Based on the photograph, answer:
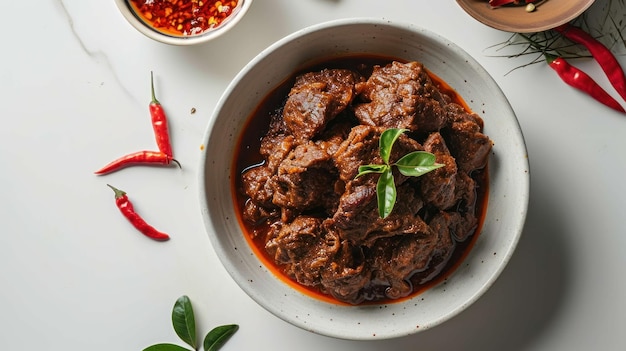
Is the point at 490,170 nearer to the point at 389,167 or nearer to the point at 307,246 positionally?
the point at 389,167

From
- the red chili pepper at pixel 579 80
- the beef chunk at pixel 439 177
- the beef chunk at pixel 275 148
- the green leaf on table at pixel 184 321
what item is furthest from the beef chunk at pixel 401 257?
the red chili pepper at pixel 579 80

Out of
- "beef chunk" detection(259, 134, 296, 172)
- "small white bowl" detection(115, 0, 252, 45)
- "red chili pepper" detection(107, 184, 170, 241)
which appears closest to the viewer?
"beef chunk" detection(259, 134, 296, 172)

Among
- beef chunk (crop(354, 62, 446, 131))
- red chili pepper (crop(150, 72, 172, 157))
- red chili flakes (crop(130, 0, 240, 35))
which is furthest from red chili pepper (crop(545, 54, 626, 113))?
red chili pepper (crop(150, 72, 172, 157))

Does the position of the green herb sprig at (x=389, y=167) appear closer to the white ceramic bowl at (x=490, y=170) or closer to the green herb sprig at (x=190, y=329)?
the white ceramic bowl at (x=490, y=170)

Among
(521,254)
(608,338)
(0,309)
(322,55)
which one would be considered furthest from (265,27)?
(608,338)

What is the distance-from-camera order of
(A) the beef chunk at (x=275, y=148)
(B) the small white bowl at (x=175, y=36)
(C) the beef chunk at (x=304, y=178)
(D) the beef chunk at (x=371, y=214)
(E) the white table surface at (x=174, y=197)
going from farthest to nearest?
(E) the white table surface at (x=174, y=197) → (B) the small white bowl at (x=175, y=36) → (A) the beef chunk at (x=275, y=148) → (C) the beef chunk at (x=304, y=178) → (D) the beef chunk at (x=371, y=214)

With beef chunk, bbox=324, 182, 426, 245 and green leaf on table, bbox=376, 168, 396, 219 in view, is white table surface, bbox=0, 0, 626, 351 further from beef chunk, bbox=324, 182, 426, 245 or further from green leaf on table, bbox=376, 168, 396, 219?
green leaf on table, bbox=376, 168, 396, 219
